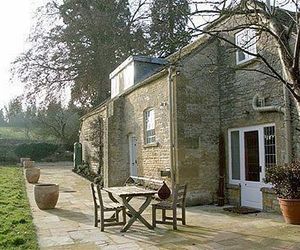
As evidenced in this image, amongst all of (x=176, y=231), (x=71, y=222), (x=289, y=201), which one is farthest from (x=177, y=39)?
(x=71, y=222)

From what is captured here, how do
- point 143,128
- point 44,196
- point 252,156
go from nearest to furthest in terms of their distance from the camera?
point 252,156 < point 44,196 < point 143,128

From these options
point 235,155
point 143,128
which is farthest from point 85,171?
point 235,155

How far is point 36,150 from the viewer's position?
36438mm

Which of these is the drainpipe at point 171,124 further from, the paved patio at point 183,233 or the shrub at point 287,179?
the shrub at point 287,179

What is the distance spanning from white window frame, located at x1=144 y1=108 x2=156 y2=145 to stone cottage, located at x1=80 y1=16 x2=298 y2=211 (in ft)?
0.13

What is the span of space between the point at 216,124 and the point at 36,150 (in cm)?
2862

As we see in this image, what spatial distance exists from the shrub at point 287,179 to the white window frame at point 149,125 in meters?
5.66

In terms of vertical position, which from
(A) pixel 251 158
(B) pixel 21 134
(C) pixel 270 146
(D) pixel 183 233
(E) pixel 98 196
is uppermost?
(B) pixel 21 134

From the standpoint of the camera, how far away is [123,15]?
29.4 m

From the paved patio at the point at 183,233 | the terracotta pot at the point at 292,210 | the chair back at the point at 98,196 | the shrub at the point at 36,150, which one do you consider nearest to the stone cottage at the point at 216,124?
the paved patio at the point at 183,233

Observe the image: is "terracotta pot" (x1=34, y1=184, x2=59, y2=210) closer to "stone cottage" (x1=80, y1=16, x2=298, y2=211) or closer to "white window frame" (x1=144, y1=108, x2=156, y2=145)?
"stone cottage" (x1=80, y1=16, x2=298, y2=211)

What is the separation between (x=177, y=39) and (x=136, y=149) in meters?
9.29

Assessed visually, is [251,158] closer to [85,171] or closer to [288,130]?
[288,130]

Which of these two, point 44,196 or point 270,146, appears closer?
point 270,146
